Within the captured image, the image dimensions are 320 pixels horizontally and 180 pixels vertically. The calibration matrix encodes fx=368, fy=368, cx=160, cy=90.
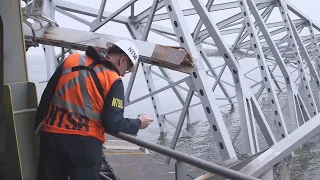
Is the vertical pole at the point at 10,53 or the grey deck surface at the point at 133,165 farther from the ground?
the vertical pole at the point at 10,53

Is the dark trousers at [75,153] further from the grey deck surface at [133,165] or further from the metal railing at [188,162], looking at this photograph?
the grey deck surface at [133,165]

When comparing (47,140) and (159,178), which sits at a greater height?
(47,140)

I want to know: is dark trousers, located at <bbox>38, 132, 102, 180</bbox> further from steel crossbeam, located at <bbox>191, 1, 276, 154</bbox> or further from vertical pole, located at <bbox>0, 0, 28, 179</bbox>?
steel crossbeam, located at <bbox>191, 1, 276, 154</bbox>

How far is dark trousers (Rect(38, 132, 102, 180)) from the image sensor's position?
2.23 m

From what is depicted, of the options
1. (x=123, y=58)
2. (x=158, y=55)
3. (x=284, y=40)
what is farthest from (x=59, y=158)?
(x=284, y=40)

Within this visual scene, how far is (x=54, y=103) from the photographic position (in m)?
2.31

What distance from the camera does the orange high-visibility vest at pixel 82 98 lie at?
7.23 ft

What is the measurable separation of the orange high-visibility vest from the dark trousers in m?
0.04

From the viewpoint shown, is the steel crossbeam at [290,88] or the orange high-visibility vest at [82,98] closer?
the orange high-visibility vest at [82,98]

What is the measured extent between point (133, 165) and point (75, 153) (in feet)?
10.1

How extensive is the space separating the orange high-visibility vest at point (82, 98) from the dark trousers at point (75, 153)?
4cm

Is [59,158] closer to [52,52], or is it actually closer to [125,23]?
[52,52]

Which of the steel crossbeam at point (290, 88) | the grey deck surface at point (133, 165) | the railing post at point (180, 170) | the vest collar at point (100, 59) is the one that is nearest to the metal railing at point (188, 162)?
the railing post at point (180, 170)

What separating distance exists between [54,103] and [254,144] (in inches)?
149
